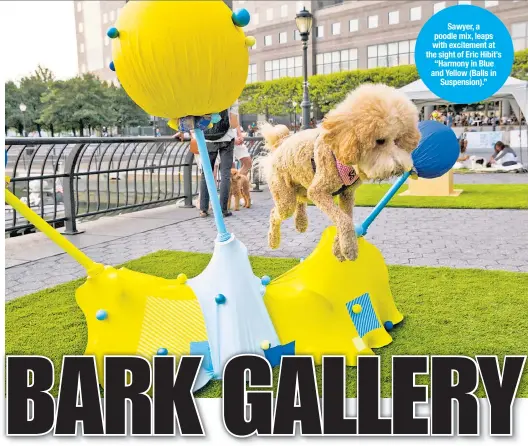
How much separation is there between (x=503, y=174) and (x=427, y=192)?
18.5 feet

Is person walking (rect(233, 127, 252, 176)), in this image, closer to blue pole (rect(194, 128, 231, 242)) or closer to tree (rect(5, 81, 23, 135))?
blue pole (rect(194, 128, 231, 242))

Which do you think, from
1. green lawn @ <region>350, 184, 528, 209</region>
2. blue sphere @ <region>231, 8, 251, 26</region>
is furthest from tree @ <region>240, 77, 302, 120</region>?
→ blue sphere @ <region>231, 8, 251, 26</region>

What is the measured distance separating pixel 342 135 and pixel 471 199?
7885 millimetres

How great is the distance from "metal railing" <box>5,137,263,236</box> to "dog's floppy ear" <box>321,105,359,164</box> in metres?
4.14

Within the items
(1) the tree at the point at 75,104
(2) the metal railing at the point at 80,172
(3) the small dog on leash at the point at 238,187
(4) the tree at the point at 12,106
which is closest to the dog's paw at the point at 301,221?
(2) the metal railing at the point at 80,172

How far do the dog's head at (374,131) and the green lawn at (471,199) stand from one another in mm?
6602

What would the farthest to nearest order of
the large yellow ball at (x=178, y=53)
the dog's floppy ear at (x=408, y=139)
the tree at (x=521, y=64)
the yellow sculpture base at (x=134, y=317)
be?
the tree at (x=521, y=64)
the yellow sculpture base at (x=134, y=317)
the dog's floppy ear at (x=408, y=139)
the large yellow ball at (x=178, y=53)

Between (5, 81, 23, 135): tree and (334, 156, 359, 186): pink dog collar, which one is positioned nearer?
(334, 156, 359, 186): pink dog collar

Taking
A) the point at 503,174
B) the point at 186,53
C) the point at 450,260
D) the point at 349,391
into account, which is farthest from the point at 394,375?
the point at 503,174

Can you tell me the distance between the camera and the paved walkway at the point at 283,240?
5.29m

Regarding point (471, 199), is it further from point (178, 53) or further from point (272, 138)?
point (178, 53)

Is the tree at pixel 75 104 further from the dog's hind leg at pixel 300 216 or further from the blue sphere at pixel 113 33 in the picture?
the blue sphere at pixel 113 33

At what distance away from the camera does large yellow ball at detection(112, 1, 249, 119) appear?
2.29 metres

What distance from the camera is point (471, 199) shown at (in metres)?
9.72
